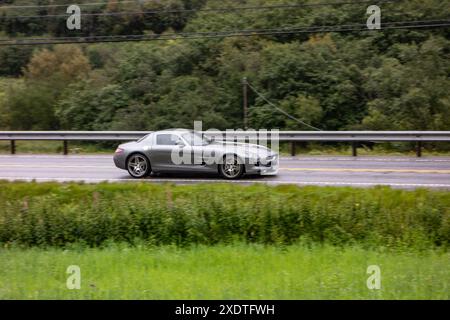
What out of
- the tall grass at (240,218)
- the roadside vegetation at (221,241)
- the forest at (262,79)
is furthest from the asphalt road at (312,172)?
the forest at (262,79)

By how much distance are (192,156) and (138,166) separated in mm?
1685

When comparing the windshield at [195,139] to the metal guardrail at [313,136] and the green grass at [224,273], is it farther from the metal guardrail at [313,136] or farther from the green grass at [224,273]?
the green grass at [224,273]

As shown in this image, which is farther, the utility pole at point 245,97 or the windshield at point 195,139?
the utility pole at point 245,97

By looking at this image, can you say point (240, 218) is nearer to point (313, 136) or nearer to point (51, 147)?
point (313, 136)

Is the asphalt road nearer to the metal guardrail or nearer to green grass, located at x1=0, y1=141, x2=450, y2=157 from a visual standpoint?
the metal guardrail

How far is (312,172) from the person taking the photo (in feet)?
55.6

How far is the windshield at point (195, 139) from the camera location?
16391 mm

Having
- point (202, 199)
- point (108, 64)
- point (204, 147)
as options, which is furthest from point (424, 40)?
point (202, 199)

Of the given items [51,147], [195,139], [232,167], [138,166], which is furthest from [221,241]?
[51,147]

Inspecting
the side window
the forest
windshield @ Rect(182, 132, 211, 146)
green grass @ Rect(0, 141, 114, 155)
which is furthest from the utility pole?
the side window

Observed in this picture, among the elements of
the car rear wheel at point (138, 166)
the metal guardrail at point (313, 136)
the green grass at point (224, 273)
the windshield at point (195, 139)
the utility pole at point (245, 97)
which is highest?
the utility pole at point (245, 97)
